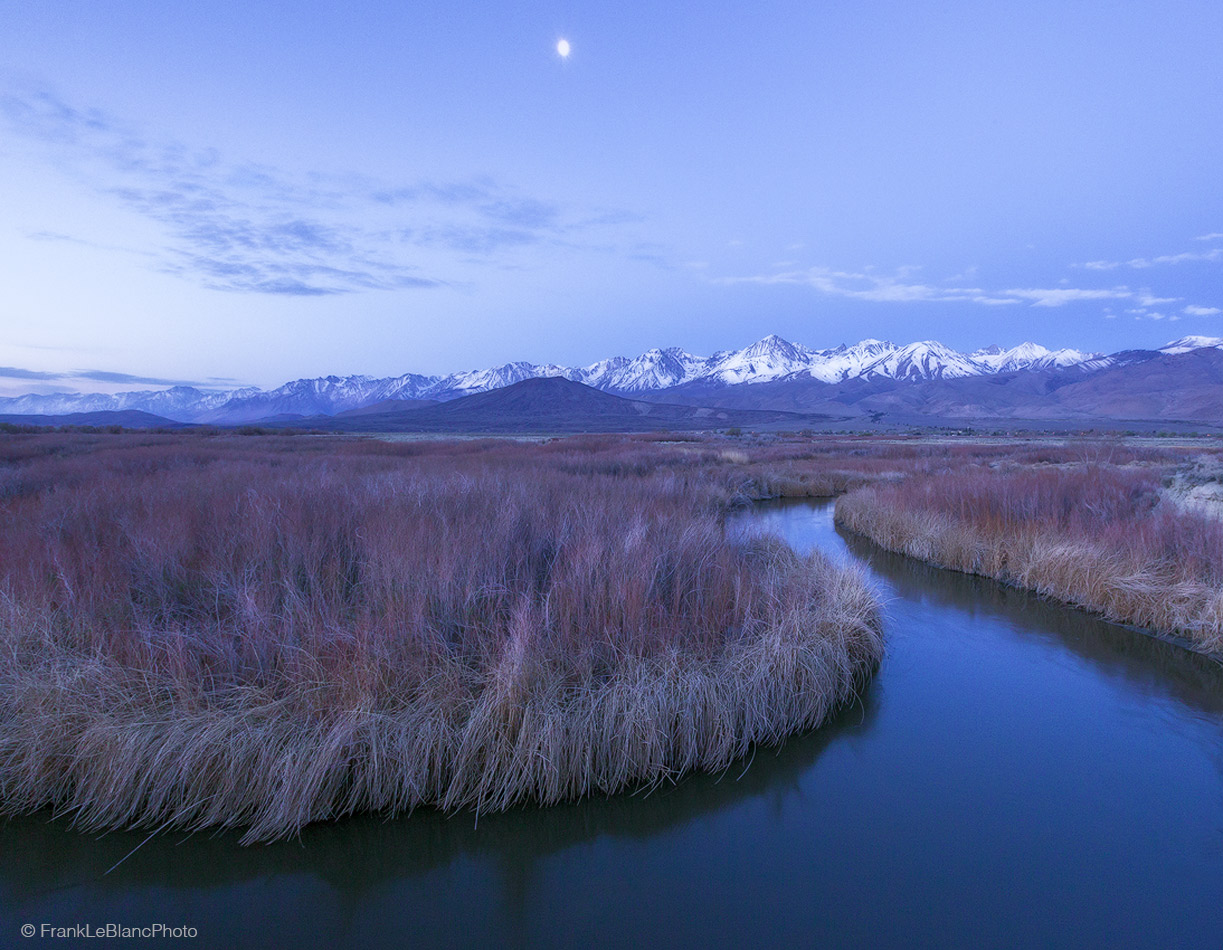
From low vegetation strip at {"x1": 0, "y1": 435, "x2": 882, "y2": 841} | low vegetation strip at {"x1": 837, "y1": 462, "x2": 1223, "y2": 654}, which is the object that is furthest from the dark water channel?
low vegetation strip at {"x1": 837, "y1": 462, "x2": 1223, "y2": 654}

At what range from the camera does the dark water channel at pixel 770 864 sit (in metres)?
3.99

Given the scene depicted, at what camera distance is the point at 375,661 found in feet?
16.8

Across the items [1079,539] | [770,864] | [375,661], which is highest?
[375,661]

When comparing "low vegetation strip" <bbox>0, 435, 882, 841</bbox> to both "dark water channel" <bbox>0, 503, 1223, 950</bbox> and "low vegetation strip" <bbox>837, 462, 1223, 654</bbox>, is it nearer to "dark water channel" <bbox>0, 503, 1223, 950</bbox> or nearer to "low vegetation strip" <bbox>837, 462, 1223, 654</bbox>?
"dark water channel" <bbox>0, 503, 1223, 950</bbox>

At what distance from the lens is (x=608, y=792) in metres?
5.17

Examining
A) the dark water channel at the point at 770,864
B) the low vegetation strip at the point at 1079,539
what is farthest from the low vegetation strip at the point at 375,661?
the low vegetation strip at the point at 1079,539

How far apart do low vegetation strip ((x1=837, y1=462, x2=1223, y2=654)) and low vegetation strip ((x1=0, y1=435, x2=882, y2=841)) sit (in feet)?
15.0

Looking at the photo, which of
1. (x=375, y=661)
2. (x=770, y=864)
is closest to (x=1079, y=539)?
(x=770, y=864)

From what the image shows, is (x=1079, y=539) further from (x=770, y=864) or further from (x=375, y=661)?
(x=375, y=661)

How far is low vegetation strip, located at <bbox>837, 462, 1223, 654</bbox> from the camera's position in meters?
8.89

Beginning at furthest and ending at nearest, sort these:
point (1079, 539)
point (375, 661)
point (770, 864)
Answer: point (1079, 539) → point (375, 661) → point (770, 864)

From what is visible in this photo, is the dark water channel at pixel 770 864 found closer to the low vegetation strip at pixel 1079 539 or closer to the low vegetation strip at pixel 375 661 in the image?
the low vegetation strip at pixel 375 661

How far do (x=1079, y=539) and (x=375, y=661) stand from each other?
12.4m

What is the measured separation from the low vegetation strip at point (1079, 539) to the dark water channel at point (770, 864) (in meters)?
3.36
